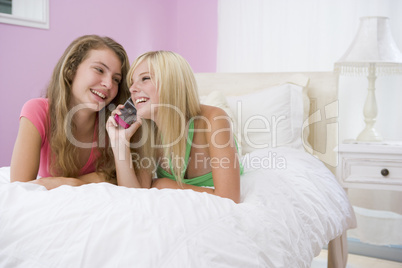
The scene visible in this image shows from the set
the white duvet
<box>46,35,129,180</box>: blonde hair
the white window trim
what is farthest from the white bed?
the white window trim

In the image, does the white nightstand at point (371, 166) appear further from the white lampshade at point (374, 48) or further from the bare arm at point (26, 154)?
the bare arm at point (26, 154)

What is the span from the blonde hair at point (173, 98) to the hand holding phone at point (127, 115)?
10 cm

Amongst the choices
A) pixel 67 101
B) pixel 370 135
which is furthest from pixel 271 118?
pixel 67 101

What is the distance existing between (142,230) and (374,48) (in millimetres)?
1790

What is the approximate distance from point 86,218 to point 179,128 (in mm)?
537

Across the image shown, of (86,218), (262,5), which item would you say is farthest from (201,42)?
(86,218)

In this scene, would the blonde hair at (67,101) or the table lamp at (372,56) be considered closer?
the blonde hair at (67,101)

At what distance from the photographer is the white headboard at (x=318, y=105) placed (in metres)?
2.32

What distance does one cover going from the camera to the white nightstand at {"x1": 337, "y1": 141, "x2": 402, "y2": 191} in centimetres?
202

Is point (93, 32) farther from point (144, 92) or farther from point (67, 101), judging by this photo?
point (144, 92)

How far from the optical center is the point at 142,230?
80 centimetres

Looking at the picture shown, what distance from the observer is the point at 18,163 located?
130cm

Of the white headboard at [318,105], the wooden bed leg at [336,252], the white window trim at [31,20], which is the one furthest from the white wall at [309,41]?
the white window trim at [31,20]

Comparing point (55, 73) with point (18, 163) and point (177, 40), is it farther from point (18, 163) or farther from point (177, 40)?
point (177, 40)
